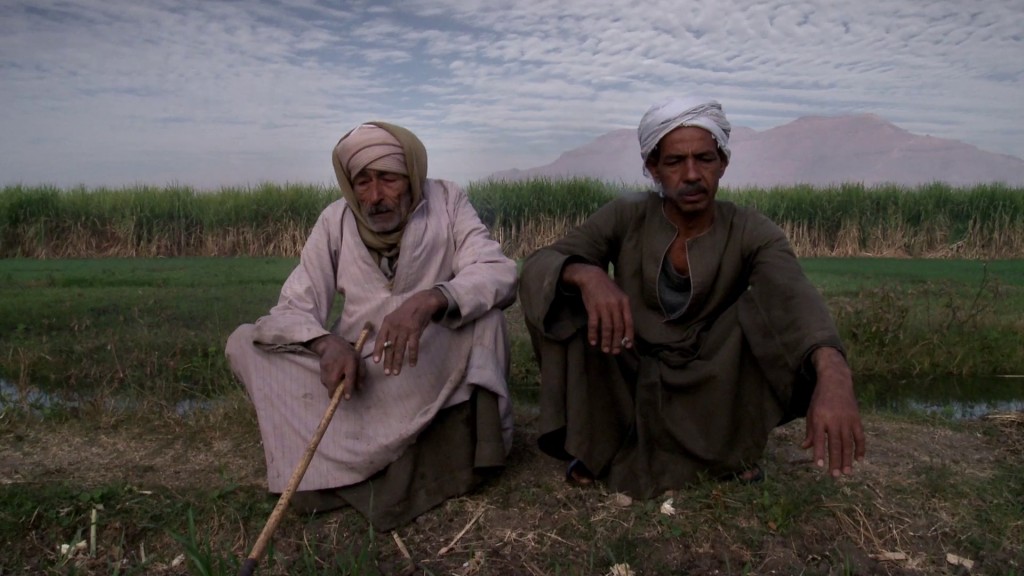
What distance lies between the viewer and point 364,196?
3209mm

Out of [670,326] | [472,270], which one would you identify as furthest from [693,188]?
[472,270]

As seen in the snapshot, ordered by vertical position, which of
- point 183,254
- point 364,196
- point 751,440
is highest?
point 364,196

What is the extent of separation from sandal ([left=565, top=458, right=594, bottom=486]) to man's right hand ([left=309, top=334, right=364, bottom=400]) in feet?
2.86

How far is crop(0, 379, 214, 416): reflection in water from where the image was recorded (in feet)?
13.5

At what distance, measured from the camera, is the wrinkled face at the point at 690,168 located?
9.59 feet

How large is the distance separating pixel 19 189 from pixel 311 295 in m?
10.9

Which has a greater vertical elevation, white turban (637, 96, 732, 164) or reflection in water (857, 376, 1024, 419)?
white turban (637, 96, 732, 164)

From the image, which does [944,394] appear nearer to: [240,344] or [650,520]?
[650,520]

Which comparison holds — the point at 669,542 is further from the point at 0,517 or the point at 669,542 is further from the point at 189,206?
the point at 189,206

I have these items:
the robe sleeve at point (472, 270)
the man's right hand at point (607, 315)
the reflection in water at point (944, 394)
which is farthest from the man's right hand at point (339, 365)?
the reflection in water at point (944, 394)

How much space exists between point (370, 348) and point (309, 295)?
0.31 metres

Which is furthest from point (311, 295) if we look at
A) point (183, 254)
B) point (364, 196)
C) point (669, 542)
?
point (183, 254)

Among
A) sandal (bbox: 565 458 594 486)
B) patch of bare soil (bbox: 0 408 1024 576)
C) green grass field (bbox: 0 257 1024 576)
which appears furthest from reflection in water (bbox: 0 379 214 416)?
sandal (bbox: 565 458 594 486)

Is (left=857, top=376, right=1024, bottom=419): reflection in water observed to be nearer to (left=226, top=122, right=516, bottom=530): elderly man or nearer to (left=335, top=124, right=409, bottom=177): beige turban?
(left=226, top=122, right=516, bottom=530): elderly man
